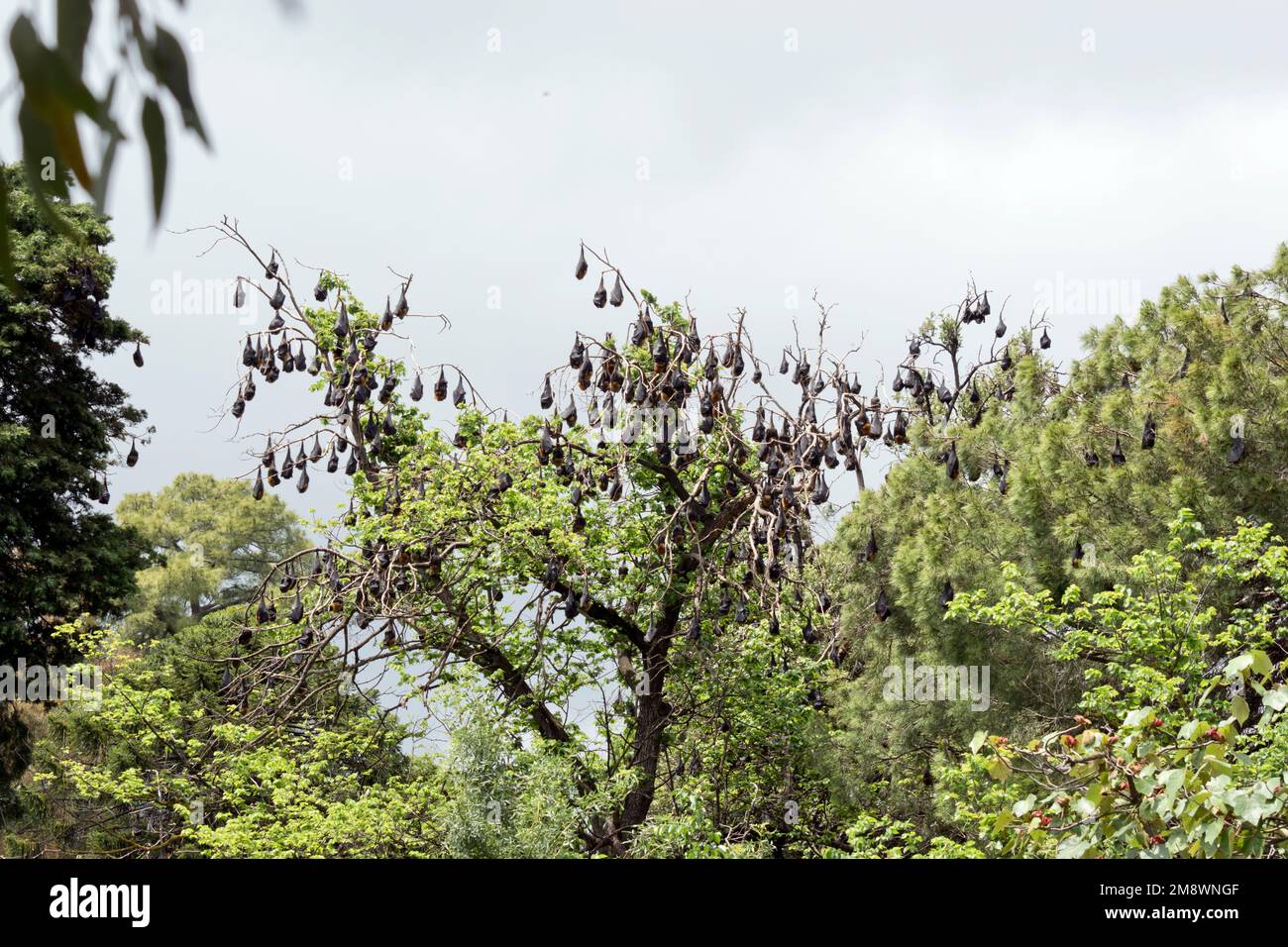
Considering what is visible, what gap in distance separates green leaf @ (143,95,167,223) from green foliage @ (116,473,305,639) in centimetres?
2751

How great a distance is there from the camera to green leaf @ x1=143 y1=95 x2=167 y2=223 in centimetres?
88

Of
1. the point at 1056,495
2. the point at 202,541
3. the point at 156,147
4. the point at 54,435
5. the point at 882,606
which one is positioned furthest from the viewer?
the point at 202,541

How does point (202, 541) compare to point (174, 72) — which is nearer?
point (174, 72)

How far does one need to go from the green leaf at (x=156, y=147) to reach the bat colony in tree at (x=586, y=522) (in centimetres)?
833

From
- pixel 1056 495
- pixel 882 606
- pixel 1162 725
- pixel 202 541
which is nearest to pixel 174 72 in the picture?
pixel 1162 725

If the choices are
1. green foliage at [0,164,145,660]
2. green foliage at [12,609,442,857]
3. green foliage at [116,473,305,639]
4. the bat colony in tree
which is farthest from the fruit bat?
green foliage at [116,473,305,639]

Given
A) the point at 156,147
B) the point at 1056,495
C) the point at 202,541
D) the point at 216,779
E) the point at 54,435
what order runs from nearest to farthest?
the point at 156,147, the point at 1056,495, the point at 216,779, the point at 54,435, the point at 202,541

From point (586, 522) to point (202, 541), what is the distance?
21357 mm

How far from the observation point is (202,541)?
29.3 m

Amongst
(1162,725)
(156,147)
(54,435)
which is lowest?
(1162,725)

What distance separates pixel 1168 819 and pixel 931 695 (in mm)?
5272

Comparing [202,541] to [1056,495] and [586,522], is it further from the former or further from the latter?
[1056,495]

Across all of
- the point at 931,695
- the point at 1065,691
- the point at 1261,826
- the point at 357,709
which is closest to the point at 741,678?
the point at 931,695

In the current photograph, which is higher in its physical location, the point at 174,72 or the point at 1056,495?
the point at 1056,495
